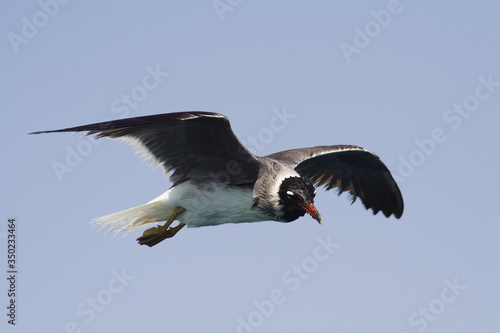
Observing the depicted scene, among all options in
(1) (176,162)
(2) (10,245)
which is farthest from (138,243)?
(2) (10,245)

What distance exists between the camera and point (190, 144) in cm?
963

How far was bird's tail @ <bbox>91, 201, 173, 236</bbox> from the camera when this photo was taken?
10102mm

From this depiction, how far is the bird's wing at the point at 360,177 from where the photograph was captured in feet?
41.0

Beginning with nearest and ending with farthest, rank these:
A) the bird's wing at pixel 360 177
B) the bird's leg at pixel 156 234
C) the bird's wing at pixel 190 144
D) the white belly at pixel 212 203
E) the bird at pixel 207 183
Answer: the bird's wing at pixel 190 144 → the bird at pixel 207 183 → the white belly at pixel 212 203 → the bird's leg at pixel 156 234 → the bird's wing at pixel 360 177

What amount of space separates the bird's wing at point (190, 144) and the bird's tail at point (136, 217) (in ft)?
1.57

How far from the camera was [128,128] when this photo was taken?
29.7 ft

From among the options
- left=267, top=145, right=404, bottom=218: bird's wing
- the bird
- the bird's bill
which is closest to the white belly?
the bird

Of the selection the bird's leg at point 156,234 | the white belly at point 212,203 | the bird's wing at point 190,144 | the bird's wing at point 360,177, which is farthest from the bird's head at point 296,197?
the bird's wing at point 360,177

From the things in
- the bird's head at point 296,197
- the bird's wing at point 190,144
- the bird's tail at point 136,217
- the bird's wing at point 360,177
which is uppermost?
the bird's wing at point 360,177

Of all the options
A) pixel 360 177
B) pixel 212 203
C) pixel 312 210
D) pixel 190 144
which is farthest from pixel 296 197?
pixel 360 177

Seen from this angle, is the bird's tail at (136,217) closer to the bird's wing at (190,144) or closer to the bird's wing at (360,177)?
the bird's wing at (190,144)

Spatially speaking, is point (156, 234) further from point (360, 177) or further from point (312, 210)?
point (360, 177)

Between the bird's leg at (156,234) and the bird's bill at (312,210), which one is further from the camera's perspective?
the bird's leg at (156,234)

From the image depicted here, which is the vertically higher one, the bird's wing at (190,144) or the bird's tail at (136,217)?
the bird's wing at (190,144)
